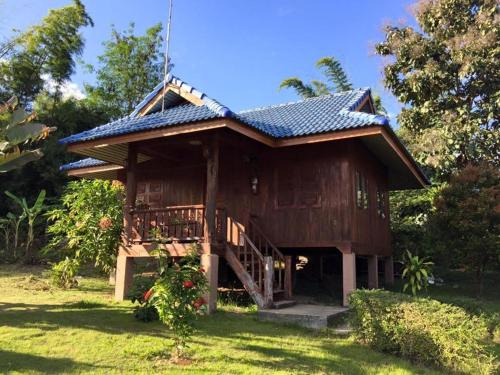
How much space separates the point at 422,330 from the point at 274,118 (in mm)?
7839

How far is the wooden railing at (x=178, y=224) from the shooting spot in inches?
411

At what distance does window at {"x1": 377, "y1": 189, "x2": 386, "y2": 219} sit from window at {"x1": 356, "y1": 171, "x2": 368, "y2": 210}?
1.73 meters

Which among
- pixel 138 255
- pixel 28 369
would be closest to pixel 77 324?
pixel 28 369

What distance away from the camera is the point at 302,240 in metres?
11.5

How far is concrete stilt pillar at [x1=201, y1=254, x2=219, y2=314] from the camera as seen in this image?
30.8 ft

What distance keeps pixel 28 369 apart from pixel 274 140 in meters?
6.95

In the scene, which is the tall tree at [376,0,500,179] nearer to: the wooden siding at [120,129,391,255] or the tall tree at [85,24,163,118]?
the wooden siding at [120,129,391,255]

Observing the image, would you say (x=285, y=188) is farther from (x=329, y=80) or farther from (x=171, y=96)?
(x=329, y=80)

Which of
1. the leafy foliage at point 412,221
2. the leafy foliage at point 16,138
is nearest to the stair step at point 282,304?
the leafy foliage at point 16,138

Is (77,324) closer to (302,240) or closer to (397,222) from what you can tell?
(302,240)

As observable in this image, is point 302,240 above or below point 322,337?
above

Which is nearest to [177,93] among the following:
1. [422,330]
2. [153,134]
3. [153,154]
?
[153,154]

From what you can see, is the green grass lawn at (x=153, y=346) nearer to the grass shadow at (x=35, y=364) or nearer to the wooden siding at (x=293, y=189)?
the grass shadow at (x=35, y=364)

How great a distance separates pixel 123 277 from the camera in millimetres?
10953
